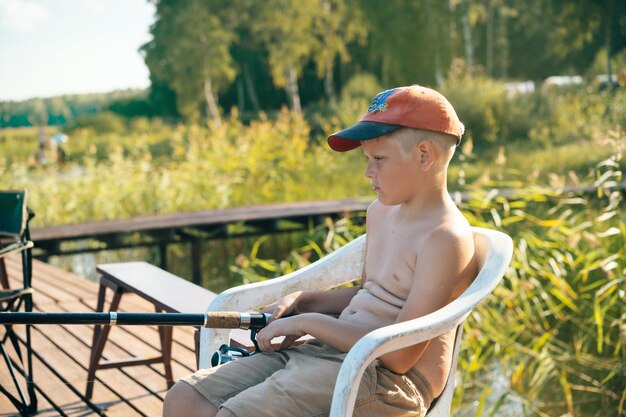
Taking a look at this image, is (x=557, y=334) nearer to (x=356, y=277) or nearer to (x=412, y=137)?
(x=356, y=277)

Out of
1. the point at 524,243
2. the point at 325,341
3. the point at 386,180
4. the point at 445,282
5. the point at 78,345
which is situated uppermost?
the point at 386,180

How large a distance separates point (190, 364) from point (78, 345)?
748 millimetres

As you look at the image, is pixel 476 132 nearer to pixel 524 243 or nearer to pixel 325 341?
pixel 524 243

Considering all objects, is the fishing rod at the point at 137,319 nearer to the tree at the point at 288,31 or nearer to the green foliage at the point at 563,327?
the green foliage at the point at 563,327

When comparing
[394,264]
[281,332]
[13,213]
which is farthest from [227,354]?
[13,213]

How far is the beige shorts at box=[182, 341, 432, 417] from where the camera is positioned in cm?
187

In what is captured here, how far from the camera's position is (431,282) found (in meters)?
1.93

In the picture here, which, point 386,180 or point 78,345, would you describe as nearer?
point 386,180

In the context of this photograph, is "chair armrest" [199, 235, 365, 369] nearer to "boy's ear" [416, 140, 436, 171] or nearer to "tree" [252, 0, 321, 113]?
"boy's ear" [416, 140, 436, 171]

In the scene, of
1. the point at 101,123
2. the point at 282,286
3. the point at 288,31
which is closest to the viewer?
the point at 282,286

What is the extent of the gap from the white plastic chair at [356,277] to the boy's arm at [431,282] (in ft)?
0.16

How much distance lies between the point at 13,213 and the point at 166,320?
1.88m

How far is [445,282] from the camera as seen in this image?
1.94m

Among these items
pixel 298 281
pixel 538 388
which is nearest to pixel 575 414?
pixel 538 388
